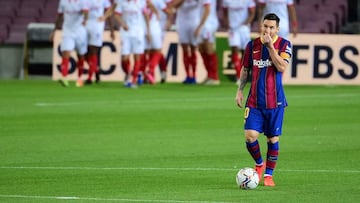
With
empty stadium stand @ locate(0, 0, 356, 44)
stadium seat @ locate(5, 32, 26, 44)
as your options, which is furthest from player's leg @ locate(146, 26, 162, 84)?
stadium seat @ locate(5, 32, 26, 44)

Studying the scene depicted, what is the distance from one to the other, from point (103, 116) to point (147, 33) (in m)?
7.72

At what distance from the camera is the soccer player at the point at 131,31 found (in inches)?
1089

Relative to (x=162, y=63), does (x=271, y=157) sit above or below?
above

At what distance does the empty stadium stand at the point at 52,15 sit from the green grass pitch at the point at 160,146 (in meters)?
5.53

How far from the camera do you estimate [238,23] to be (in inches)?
1136

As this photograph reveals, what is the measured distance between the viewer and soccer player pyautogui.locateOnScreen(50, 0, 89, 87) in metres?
27.6

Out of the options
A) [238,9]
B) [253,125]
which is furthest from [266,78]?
[238,9]

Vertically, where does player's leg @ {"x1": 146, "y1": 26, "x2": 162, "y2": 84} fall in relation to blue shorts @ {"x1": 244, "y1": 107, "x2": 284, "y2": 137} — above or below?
below

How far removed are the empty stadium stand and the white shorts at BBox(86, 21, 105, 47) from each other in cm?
471

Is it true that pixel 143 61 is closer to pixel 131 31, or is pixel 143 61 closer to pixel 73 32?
pixel 131 31

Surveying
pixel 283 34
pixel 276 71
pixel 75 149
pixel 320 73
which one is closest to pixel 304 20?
pixel 320 73

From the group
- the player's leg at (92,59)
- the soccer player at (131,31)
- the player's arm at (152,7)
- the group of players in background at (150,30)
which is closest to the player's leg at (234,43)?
the group of players in background at (150,30)

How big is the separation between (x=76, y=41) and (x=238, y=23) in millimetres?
3851

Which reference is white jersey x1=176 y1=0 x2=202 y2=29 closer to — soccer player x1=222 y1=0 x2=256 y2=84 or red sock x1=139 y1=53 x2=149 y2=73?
soccer player x1=222 y1=0 x2=256 y2=84
